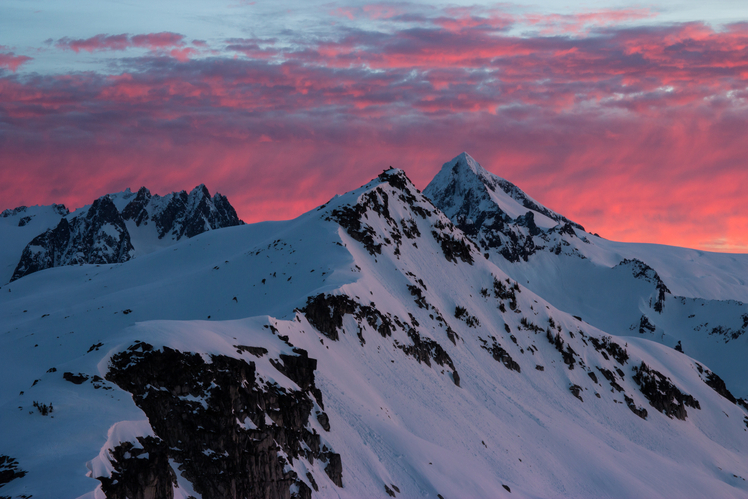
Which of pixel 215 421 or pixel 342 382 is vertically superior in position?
pixel 342 382

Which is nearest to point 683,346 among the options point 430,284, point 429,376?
point 430,284

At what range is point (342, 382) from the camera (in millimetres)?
57500

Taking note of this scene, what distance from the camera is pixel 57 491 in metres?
23.5

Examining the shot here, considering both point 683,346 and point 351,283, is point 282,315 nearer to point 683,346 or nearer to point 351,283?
point 351,283

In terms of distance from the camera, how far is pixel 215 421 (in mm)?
36656

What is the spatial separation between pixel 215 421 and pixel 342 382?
21.9m

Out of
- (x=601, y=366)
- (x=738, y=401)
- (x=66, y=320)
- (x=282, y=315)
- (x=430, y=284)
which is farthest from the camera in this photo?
(x=738, y=401)

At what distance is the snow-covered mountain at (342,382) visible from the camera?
3344 cm

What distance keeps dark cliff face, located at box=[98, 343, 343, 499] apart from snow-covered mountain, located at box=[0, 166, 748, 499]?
123 mm

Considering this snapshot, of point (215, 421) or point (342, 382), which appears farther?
point (342, 382)

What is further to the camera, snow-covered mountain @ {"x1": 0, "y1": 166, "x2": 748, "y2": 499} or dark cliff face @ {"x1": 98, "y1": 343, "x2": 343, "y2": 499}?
dark cliff face @ {"x1": 98, "y1": 343, "x2": 343, "y2": 499}

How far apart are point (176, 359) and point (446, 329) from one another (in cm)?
5274

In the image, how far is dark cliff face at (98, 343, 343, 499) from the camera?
114 feet

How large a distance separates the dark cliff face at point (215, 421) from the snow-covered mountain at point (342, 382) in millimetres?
123
